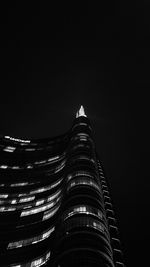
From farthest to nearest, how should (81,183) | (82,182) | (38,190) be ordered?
(38,190), (82,182), (81,183)

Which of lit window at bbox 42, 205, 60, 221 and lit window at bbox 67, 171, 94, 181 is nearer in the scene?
lit window at bbox 67, 171, 94, 181

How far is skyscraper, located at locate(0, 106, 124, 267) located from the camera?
148 ft

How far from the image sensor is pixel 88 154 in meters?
78.6

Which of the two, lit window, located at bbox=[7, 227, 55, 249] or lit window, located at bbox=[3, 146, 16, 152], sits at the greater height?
lit window, located at bbox=[3, 146, 16, 152]

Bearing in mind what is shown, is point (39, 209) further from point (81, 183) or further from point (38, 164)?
point (38, 164)

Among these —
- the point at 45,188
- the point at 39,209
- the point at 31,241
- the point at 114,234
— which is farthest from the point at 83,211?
the point at 45,188

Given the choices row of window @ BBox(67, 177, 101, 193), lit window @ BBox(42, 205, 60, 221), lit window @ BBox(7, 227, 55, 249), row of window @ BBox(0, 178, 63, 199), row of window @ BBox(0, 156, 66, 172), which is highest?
row of window @ BBox(0, 156, 66, 172)

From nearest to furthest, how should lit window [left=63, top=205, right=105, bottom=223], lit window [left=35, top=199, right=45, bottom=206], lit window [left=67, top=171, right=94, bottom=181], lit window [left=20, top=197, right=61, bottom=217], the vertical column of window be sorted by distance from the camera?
lit window [left=63, top=205, right=105, bottom=223] → the vertical column of window → lit window [left=67, top=171, right=94, bottom=181] → lit window [left=20, top=197, right=61, bottom=217] → lit window [left=35, top=199, right=45, bottom=206]

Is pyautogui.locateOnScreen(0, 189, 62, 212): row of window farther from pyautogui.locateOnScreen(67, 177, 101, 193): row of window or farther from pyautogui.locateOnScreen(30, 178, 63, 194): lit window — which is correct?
pyautogui.locateOnScreen(67, 177, 101, 193): row of window

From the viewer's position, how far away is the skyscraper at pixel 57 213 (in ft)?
148

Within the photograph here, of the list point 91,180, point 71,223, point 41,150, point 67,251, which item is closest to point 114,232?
point 91,180

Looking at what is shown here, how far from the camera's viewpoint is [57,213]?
6362 centimetres

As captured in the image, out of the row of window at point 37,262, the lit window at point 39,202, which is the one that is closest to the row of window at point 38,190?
the lit window at point 39,202

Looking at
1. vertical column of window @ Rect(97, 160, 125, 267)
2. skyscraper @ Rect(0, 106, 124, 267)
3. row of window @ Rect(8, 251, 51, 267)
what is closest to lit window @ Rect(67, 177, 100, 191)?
skyscraper @ Rect(0, 106, 124, 267)
